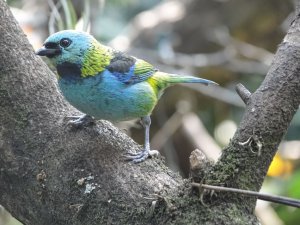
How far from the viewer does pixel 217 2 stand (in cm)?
626

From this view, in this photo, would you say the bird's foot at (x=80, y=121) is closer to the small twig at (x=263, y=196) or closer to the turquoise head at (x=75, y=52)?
the turquoise head at (x=75, y=52)

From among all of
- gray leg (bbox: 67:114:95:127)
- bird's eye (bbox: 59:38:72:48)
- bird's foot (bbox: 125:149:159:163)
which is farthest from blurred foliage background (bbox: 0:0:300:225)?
bird's foot (bbox: 125:149:159:163)

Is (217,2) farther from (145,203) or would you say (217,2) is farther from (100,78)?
(145,203)

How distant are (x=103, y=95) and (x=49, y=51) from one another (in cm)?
35

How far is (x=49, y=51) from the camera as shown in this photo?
275 cm

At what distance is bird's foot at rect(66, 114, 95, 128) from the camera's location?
2643 millimetres

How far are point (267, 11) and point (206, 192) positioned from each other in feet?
15.5

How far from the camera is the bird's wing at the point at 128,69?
117 inches

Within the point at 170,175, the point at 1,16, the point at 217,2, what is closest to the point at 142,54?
the point at 217,2

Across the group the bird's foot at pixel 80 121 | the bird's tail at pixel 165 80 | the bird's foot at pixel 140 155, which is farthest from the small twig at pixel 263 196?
the bird's tail at pixel 165 80

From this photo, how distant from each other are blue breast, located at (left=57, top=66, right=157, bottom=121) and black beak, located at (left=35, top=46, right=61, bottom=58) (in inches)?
3.3

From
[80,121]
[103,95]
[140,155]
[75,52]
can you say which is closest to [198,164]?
[140,155]

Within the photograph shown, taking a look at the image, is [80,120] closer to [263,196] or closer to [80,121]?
[80,121]

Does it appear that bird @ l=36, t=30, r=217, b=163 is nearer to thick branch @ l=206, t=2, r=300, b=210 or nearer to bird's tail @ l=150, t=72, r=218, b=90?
bird's tail @ l=150, t=72, r=218, b=90
